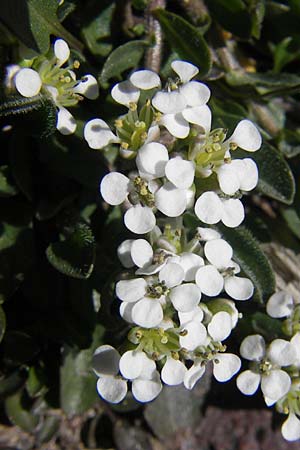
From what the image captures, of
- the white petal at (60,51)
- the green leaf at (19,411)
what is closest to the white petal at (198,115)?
the white petal at (60,51)

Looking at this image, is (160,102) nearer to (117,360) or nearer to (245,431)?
(117,360)

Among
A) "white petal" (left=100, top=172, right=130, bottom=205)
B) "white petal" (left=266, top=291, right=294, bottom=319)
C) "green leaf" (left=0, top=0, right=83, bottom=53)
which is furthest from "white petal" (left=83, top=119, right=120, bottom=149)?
"white petal" (left=266, top=291, right=294, bottom=319)

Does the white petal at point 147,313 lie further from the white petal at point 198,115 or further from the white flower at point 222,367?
the white petal at point 198,115

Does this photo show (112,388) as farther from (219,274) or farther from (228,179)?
(228,179)

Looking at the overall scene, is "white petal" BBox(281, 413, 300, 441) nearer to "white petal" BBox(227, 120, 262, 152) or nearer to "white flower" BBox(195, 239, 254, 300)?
"white flower" BBox(195, 239, 254, 300)

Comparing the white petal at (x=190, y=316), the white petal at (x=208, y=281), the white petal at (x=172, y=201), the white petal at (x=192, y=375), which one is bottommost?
the white petal at (x=192, y=375)

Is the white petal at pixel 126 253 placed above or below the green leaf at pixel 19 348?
above

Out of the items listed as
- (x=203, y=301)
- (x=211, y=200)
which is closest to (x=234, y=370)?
(x=203, y=301)
